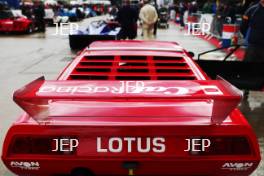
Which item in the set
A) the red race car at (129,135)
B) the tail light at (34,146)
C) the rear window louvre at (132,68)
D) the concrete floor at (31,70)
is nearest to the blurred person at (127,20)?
the concrete floor at (31,70)

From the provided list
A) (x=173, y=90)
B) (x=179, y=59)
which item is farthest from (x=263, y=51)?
(x=173, y=90)

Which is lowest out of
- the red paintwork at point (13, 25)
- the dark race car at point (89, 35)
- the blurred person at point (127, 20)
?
the red paintwork at point (13, 25)

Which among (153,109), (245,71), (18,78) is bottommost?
(18,78)

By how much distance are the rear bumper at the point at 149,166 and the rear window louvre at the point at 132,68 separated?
125cm

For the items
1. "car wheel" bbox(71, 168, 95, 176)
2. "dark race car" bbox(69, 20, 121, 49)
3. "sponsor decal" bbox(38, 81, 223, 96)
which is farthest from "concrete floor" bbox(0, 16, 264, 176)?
"car wheel" bbox(71, 168, 95, 176)

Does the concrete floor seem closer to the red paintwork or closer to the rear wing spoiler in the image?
the rear wing spoiler

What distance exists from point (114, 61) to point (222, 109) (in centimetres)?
167

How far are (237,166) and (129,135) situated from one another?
2.29ft

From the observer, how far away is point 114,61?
427 centimetres

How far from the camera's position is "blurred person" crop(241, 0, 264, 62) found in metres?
7.43

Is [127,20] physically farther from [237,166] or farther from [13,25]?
[237,166]

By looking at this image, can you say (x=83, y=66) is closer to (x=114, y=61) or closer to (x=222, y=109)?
(x=114, y=61)

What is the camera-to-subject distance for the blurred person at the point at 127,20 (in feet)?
50.1

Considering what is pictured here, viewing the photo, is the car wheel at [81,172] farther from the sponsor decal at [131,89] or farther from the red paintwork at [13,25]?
the red paintwork at [13,25]
